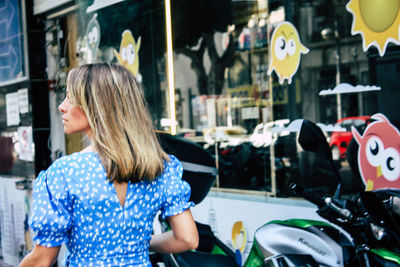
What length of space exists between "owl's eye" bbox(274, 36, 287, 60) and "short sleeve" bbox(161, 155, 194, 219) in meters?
2.00

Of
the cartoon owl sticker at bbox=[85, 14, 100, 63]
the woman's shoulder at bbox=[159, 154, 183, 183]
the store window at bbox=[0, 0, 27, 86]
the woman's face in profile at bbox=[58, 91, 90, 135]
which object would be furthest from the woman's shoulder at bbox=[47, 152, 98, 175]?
the store window at bbox=[0, 0, 27, 86]

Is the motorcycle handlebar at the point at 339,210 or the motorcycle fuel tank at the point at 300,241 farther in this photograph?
the motorcycle fuel tank at the point at 300,241

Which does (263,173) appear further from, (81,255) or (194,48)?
(81,255)

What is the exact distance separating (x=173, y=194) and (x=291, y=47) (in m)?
2.06

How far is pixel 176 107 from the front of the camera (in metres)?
4.91

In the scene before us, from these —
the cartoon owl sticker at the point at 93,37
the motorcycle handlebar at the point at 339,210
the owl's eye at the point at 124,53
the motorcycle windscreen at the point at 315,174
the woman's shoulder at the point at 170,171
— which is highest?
the cartoon owl sticker at the point at 93,37

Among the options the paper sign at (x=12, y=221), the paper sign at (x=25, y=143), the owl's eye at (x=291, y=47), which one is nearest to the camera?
the owl's eye at (x=291, y=47)

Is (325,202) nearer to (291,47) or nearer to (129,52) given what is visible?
(291,47)

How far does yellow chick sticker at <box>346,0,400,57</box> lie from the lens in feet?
10.7

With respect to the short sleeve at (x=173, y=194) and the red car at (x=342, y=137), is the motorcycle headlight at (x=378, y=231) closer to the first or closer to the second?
the short sleeve at (x=173, y=194)

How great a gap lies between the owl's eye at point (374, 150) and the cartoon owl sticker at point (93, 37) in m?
3.15

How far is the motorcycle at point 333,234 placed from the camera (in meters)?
1.93

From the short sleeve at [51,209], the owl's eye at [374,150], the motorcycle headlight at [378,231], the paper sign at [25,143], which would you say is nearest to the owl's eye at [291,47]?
the owl's eye at [374,150]

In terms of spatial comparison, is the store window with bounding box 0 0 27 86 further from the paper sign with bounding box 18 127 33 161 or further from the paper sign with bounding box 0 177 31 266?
the paper sign with bounding box 0 177 31 266
